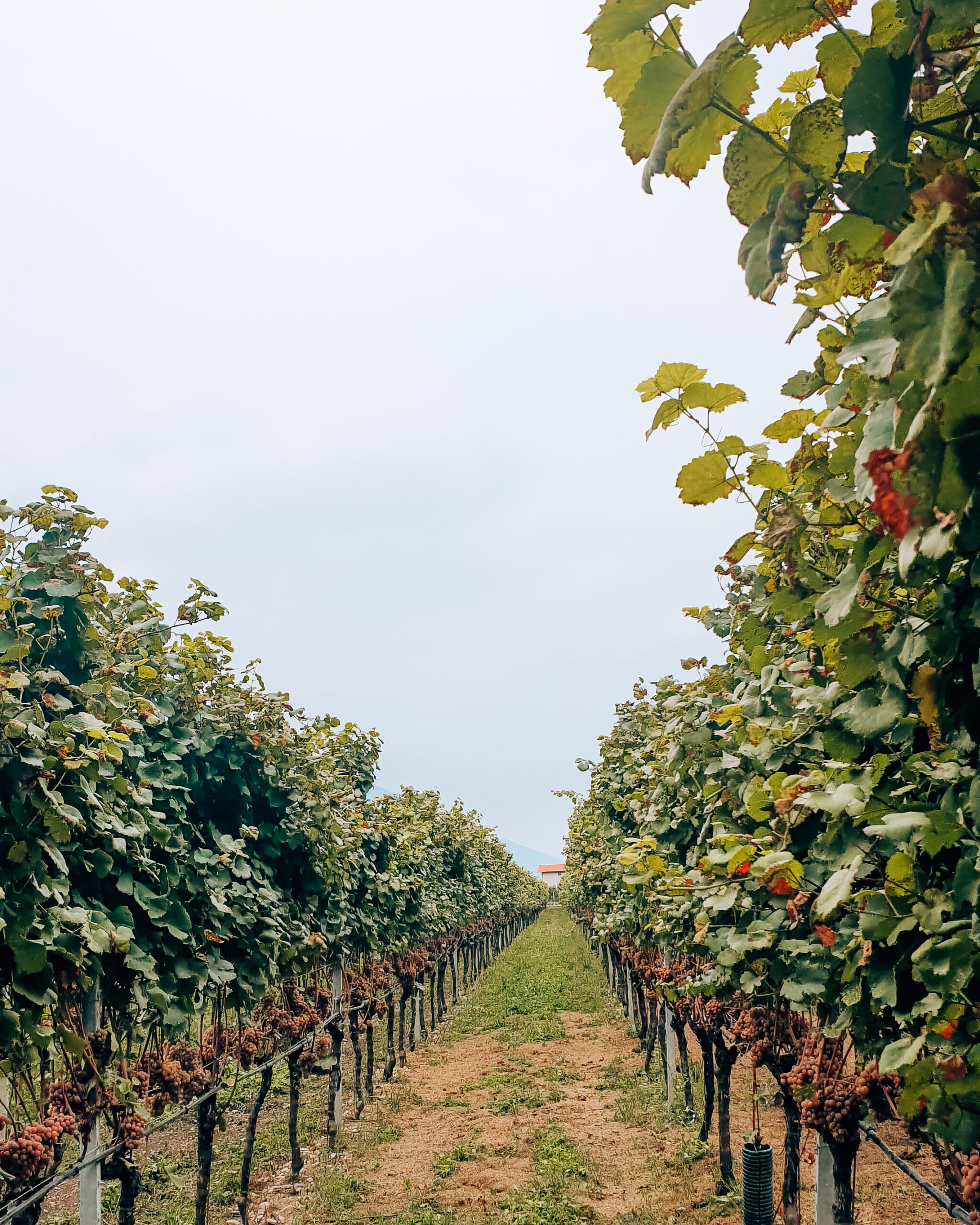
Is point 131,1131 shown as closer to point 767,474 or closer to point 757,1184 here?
point 757,1184

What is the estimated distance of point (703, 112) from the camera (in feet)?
4.17

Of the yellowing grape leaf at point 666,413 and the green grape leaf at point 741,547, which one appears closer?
the yellowing grape leaf at point 666,413

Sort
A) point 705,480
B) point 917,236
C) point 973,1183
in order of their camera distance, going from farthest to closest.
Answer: point 973,1183, point 705,480, point 917,236

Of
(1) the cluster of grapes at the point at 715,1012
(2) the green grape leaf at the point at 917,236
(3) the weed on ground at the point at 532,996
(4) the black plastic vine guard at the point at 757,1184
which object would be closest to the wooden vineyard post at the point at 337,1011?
(1) the cluster of grapes at the point at 715,1012

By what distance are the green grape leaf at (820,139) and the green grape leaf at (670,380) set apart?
554mm

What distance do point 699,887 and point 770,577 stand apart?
1.14 metres

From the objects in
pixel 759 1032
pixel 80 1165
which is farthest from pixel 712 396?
pixel 80 1165

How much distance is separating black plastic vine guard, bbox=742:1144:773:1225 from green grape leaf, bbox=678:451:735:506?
5676 millimetres

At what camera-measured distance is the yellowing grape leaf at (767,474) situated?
2119 mm

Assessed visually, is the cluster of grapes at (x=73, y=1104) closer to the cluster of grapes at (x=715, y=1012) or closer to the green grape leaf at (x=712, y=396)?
the cluster of grapes at (x=715, y=1012)

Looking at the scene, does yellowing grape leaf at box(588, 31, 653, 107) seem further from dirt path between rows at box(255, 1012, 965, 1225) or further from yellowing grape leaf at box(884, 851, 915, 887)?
dirt path between rows at box(255, 1012, 965, 1225)

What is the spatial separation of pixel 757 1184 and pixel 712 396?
20.1ft

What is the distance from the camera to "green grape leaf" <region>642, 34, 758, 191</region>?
3.90ft

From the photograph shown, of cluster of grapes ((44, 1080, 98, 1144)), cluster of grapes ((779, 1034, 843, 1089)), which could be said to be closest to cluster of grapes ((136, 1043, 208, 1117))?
cluster of grapes ((44, 1080, 98, 1144))
